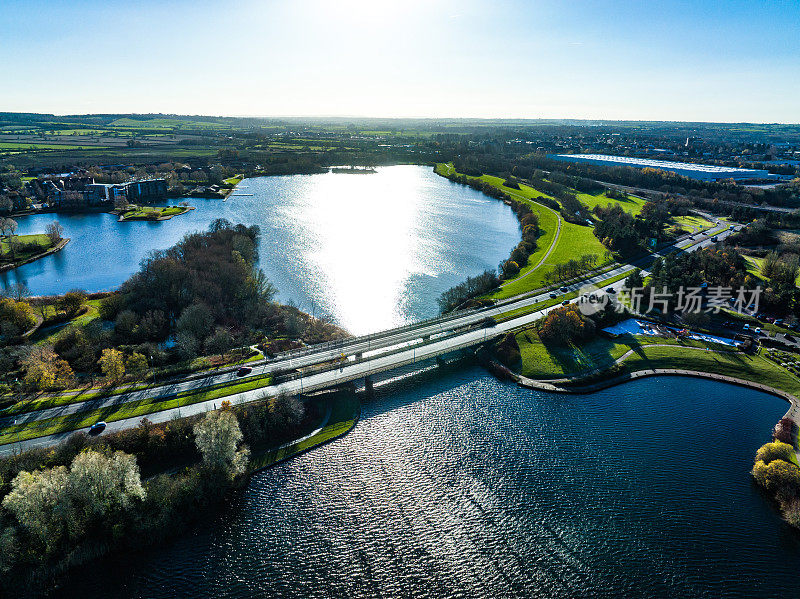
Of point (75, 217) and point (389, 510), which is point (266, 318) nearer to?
point (389, 510)

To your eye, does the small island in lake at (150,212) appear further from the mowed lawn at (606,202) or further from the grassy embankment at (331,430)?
the mowed lawn at (606,202)

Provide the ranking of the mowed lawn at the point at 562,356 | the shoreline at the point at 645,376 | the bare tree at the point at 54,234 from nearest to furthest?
the shoreline at the point at 645,376 < the mowed lawn at the point at 562,356 < the bare tree at the point at 54,234

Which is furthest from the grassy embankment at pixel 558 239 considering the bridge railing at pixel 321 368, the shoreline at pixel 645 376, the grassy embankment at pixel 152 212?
the grassy embankment at pixel 152 212

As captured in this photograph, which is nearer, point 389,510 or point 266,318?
point 389,510

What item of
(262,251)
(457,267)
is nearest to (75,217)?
(262,251)

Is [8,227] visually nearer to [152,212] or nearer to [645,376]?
[152,212]
